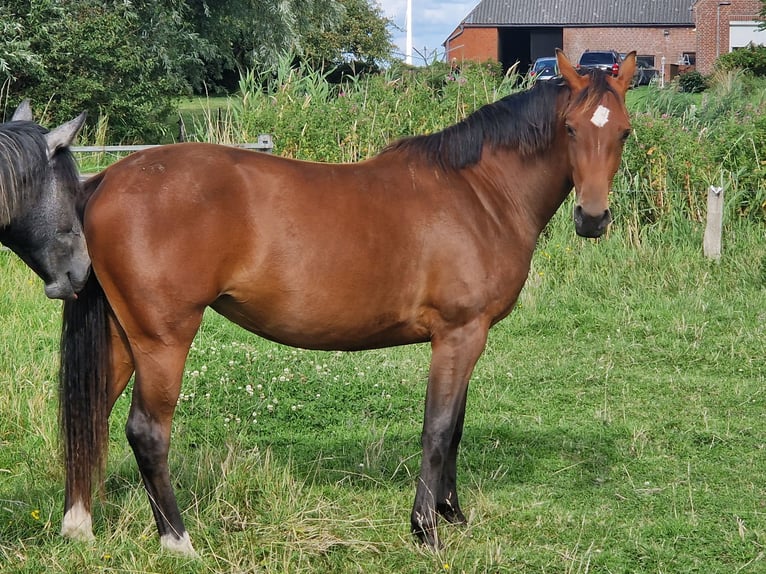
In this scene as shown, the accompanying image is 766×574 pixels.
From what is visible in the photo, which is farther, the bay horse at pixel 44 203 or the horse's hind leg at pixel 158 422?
the horse's hind leg at pixel 158 422

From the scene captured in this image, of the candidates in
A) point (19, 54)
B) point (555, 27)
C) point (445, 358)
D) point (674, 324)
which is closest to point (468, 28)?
point (555, 27)

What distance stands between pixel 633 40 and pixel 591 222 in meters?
52.5

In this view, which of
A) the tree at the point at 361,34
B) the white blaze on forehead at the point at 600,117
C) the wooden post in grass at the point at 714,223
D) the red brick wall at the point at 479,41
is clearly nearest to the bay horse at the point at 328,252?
the white blaze on forehead at the point at 600,117

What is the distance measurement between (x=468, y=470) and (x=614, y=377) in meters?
2.15

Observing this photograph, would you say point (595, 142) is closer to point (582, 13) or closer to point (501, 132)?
point (501, 132)

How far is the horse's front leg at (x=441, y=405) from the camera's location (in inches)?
161

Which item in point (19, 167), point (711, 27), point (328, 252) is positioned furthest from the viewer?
point (711, 27)

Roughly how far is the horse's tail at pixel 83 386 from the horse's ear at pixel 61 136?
66 centimetres

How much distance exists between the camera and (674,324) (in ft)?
25.5

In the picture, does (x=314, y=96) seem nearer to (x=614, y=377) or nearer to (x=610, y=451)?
(x=614, y=377)

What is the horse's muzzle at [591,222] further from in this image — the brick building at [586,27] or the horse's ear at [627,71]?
the brick building at [586,27]

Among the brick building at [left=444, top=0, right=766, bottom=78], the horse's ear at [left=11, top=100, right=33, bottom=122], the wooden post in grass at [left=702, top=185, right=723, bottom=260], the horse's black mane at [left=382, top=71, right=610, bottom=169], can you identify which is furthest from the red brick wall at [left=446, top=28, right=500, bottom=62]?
the horse's ear at [left=11, top=100, right=33, bottom=122]

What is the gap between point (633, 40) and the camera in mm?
52500

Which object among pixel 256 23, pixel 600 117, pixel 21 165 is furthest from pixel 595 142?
pixel 256 23
